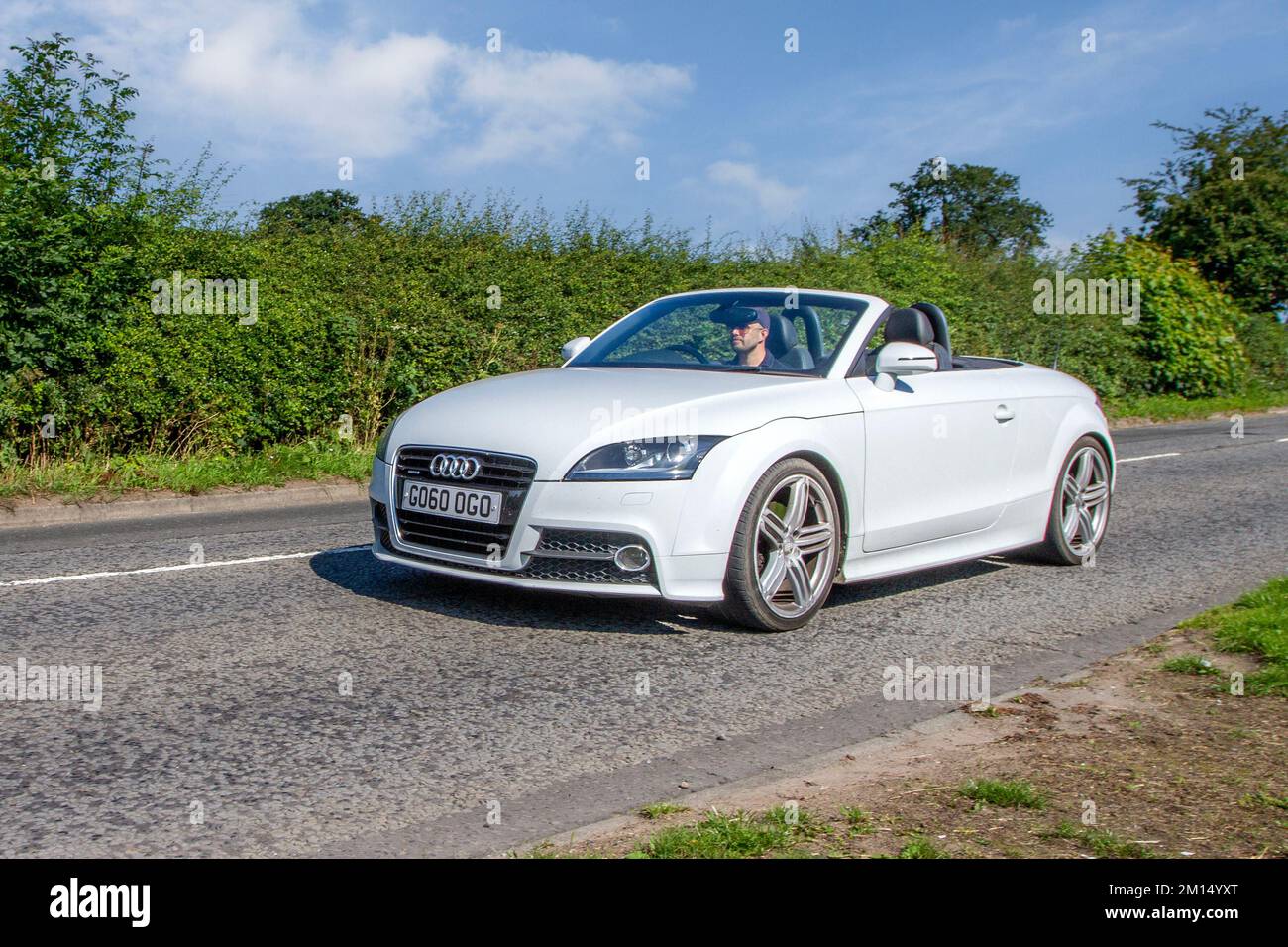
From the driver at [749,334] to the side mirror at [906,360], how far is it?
20.4 inches

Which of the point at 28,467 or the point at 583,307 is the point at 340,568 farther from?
the point at 583,307

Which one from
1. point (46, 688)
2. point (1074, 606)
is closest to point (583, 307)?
point (1074, 606)

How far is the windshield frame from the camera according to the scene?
704 centimetres

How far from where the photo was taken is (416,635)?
6.18m

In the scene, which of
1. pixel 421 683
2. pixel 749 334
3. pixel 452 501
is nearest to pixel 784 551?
pixel 749 334

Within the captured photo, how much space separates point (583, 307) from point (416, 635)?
11.2 metres

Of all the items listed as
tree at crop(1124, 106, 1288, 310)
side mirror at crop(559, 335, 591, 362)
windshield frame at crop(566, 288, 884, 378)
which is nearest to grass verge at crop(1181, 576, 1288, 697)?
windshield frame at crop(566, 288, 884, 378)

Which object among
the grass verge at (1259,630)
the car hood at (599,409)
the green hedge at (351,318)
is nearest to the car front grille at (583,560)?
the car hood at (599,409)

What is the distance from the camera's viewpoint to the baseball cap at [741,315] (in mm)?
7359

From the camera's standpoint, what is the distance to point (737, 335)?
729 cm

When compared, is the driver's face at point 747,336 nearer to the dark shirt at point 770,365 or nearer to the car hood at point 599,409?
the dark shirt at point 770,365

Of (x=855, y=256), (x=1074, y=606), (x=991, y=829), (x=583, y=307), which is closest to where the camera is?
(x=991, y=829)

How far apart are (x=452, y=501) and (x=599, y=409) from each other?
0.82m

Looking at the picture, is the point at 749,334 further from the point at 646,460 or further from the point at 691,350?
the point at 646,460
